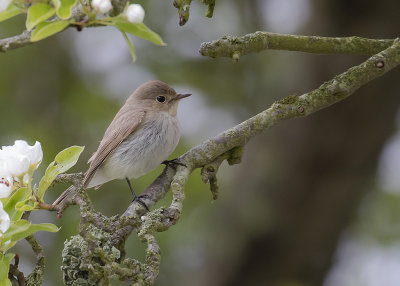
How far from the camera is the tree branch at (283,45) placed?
2.85 metres

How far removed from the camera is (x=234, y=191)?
663cm

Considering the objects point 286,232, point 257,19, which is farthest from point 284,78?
point 286,232

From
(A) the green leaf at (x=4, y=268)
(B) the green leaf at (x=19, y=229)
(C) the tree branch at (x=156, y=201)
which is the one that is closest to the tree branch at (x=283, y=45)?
(C) the tree branch at (x=156, y=201)

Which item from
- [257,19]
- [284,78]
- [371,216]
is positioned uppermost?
[257,19]

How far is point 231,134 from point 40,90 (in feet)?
13.9

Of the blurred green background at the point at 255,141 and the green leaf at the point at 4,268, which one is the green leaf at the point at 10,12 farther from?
the blurred green background at the point at 255,141

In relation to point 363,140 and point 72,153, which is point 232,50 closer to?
point 72,153

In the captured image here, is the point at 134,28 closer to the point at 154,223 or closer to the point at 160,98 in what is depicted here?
the point at 154,223

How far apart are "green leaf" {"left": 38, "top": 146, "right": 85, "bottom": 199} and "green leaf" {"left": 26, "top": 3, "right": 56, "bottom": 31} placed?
64 centimetres

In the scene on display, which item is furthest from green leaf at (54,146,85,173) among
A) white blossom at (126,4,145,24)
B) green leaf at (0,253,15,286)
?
white blossom at (126,4,145,24)

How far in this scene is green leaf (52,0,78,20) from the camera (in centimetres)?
206

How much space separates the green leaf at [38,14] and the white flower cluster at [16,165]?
0.58 meters

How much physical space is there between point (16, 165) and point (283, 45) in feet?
4.71

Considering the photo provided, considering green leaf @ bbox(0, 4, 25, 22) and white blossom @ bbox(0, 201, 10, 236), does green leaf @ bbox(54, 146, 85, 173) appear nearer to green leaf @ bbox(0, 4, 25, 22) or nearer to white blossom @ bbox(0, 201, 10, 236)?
white blossom @ bbox(0, 201, 10, 236)
